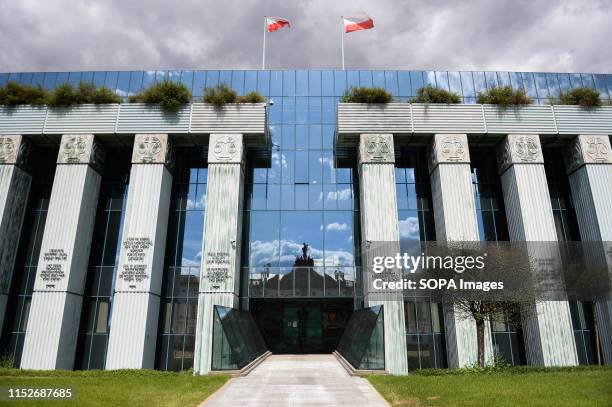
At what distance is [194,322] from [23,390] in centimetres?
1399

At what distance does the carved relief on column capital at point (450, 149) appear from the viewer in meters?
28.6

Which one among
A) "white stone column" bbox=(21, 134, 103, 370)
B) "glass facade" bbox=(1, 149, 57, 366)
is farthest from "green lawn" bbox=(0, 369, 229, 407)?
"glass facade" bbox=(1, 149, 57, 366)

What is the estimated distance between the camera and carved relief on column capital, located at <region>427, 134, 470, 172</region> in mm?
28562

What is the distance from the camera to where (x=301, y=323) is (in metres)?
33.6

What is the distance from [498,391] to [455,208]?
1552cm

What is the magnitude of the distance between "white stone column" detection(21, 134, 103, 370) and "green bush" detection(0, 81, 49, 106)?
13.0 feet

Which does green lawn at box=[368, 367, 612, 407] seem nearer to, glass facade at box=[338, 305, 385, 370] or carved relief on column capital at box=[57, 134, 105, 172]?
glass facade at box=[338, 305, 385, 370]

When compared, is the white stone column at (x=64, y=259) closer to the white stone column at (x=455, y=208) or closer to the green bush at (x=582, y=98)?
the white stone column at (x=455, y=208)

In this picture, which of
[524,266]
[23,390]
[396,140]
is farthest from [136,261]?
[524,266]

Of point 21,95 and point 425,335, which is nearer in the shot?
point 425,335

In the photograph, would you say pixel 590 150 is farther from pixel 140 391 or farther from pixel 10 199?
pixel 10 199

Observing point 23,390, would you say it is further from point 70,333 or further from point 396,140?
point 396,140

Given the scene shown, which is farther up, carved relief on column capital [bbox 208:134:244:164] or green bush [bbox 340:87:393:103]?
green bush [bbox 340:87:393:103]

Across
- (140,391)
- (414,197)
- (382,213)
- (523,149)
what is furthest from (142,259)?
(523,149)
